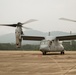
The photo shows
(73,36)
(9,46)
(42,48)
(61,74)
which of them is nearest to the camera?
(61,74)

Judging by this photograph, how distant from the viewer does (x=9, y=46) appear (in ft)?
362

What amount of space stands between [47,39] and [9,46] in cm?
7067

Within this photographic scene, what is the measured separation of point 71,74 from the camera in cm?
1397

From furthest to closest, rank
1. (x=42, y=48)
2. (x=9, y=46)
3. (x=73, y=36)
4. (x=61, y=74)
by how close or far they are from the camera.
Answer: (x=9, y=46) → (x=73, y=36) → (x=42, y=48) → (x=61, y=74)

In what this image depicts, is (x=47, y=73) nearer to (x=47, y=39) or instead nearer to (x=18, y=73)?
(x=18, y=73)

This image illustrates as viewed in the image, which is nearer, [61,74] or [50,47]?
[61,74]

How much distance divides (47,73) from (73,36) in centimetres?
2863

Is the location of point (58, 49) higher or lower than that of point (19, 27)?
lower

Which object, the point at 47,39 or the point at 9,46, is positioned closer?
the point at 47,39

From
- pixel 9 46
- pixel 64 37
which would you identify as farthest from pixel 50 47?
pixel 9 46

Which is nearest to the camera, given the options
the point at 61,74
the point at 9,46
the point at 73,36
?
the point at 61,74

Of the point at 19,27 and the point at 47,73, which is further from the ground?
the point at 19,27

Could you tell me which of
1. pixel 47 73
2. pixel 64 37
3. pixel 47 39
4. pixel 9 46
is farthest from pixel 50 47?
pixel 9 46

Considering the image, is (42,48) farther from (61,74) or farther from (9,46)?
(9,46)
